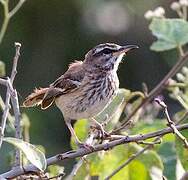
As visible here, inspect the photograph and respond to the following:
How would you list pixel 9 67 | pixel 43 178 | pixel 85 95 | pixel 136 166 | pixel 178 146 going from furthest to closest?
1. pixel 9 67
2. pixel 85 95
3. pixel 136 166
4. pixel 178 146
5. pixel 43 178

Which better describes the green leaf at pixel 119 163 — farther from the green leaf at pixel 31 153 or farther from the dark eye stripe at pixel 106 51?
the green leaf at pixel 31 153

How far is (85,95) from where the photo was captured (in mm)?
4289

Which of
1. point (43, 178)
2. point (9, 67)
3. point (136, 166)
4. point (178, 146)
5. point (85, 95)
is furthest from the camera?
point (9, 67)

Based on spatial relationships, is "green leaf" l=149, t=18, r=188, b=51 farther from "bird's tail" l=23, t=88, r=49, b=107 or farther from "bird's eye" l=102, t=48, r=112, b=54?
"bird's tail" l=23, t=88, r=49, b=107

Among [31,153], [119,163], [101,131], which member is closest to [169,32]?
[119,163]

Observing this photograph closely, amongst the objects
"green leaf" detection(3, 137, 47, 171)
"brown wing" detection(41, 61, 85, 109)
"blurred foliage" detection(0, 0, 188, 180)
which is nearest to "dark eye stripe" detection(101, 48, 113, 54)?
"brown wing" detection(41, 61, 85, 109)

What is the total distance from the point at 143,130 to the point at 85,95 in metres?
0.48

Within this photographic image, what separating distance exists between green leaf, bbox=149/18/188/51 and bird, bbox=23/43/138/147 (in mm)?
169

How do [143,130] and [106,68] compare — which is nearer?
[143,130]

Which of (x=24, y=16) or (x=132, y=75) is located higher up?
(x=24, y=16)

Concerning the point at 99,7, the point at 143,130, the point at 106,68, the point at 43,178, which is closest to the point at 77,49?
the point at 99,7

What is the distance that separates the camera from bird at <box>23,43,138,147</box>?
165 inches

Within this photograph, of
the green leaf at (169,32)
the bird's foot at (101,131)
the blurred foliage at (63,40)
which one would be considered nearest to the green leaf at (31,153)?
the bird's foot at (101,131)

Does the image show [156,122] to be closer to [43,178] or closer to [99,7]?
[43,178]
